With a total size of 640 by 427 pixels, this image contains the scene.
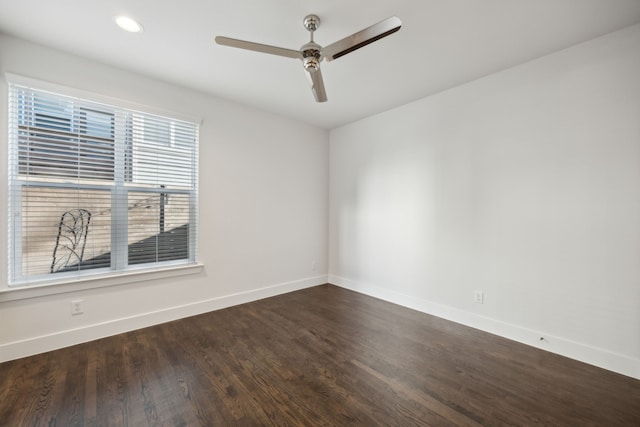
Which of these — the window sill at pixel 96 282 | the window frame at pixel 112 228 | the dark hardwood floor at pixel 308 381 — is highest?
the window frame at pixel 112 228

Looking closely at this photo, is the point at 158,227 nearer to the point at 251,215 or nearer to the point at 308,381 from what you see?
the point at 251,215

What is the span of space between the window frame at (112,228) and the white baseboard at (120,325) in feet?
1.27

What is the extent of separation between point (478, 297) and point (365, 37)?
2.71 metres

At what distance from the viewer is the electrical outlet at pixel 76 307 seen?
2400mm

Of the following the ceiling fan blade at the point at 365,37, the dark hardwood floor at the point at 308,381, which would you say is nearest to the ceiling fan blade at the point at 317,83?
the ceiling fan blade at the point at 365,37

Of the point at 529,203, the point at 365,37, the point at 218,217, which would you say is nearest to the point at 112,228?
the point at 218,217

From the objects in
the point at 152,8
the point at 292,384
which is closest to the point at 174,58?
the point at 152,8

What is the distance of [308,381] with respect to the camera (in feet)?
6.33

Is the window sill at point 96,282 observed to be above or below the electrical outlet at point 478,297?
above

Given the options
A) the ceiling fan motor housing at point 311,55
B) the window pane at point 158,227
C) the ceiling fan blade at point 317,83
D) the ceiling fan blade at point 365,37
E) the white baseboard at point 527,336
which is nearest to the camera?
the ceiling fan blade at point 365,37

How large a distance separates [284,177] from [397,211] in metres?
1.71

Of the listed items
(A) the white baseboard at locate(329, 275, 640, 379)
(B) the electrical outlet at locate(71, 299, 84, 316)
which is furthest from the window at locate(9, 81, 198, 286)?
(A) the white baseboard at locate(329, 275, 640, 379)

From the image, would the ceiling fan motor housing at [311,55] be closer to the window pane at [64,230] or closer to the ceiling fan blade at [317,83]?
the ceiling fan blade at [317,83]

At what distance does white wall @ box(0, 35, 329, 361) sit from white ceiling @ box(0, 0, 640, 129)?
0.73ft
